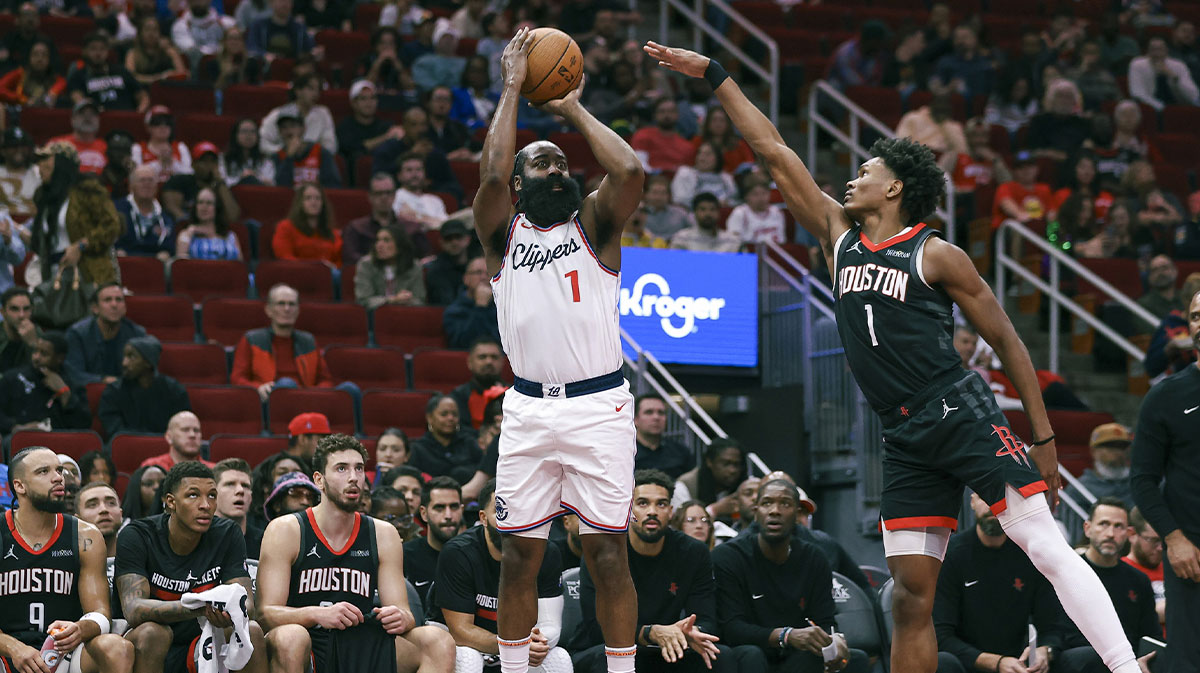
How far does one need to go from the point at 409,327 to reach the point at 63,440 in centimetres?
329

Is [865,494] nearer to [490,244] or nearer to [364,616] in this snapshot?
[364,616]

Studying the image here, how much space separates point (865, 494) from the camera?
467 inches

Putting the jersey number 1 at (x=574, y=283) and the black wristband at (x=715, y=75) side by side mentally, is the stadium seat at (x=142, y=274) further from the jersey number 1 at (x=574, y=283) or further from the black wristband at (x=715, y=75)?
the black wristband at (x=715, y=75)

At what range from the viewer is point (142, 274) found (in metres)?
12.2

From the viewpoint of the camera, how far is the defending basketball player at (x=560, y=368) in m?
5.81

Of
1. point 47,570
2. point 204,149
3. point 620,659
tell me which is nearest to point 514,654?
point 620,659

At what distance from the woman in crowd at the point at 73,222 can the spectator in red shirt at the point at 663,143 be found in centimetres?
577

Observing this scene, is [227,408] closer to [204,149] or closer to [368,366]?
[368,366]

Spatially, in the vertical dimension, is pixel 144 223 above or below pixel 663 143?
below

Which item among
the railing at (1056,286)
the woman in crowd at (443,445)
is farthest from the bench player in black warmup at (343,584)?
the railing at (1056,286)

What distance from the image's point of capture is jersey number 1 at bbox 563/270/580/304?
5.85m

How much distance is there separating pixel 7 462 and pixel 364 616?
372 cm

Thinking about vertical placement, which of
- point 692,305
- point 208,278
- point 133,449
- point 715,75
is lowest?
point 133,449

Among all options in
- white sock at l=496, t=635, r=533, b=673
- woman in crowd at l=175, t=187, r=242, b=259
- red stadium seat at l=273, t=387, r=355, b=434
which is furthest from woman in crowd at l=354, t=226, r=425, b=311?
white sock at l=496, t=635, r=533, b=673
